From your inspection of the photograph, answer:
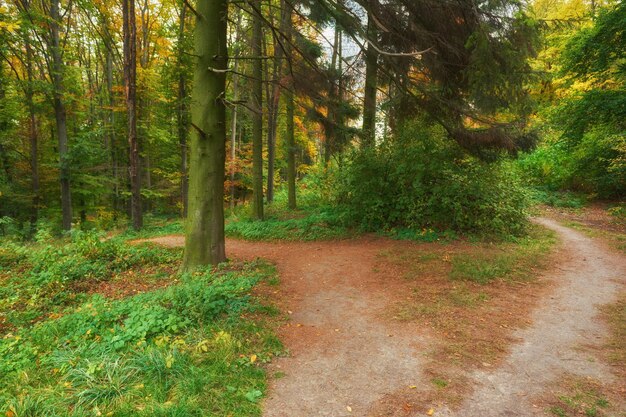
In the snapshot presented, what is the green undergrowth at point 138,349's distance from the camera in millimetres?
2771

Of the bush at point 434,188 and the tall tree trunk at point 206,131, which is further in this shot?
the bush at point 434,188

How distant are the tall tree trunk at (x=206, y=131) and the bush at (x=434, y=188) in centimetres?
452

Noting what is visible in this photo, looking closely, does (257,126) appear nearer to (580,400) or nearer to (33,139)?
(580,400)

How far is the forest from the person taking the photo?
3.23 metres

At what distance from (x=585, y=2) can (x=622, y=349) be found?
2249cm

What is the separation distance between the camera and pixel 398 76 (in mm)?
7301

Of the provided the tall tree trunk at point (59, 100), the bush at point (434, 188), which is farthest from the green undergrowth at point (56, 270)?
the tall tree trunk at point (59, 100)

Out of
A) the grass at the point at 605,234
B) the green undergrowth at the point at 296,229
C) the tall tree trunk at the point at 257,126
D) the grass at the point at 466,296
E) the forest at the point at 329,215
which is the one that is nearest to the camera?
the forest at the point at 329,215

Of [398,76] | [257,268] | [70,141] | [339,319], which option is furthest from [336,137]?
[70,141]

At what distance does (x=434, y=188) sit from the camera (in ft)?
27.7

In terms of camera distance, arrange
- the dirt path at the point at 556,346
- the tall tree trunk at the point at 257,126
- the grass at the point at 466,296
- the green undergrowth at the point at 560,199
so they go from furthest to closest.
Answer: the green undergrowth at the point at 560,199 < the tall tree trunk at the point at 257,126 < the grass at the point at 466,296 < the dirt path at the point at 556,346

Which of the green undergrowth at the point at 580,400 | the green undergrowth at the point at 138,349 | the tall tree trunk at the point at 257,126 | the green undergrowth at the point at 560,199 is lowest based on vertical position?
the green undergrowth at the point at 580,400

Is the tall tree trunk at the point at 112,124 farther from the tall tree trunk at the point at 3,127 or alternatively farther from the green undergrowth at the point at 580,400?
the green undergrowth at the point at 580,400

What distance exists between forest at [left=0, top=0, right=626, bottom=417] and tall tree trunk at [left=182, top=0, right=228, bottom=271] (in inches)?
1.4
